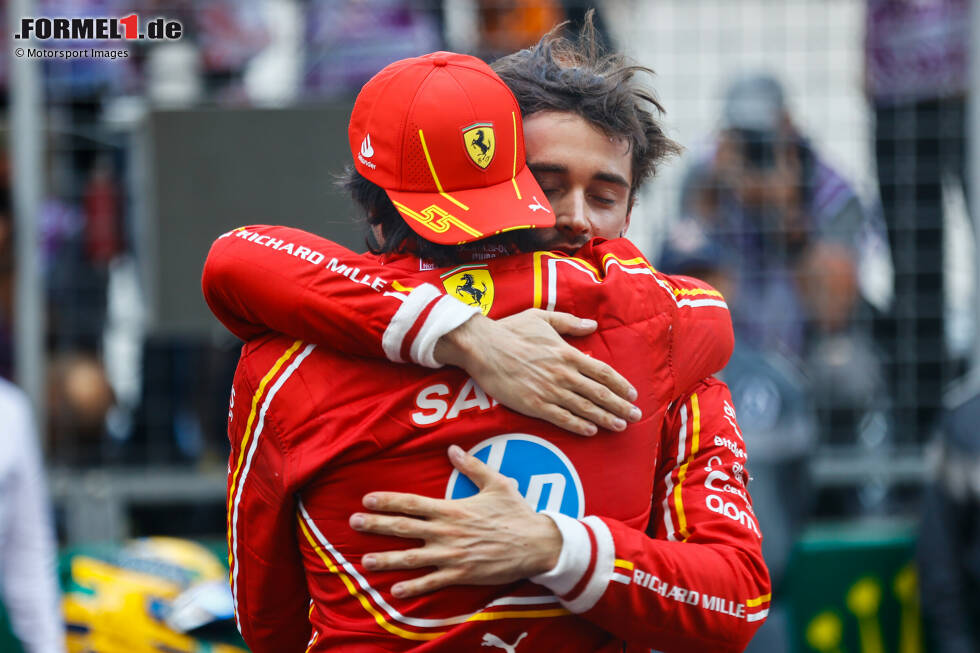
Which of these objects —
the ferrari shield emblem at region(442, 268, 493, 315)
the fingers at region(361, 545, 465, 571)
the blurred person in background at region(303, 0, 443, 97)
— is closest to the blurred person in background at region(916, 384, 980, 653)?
the blurred person in background at region(303, 0, 443, 97)

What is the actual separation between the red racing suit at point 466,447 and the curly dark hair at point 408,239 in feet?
0.09

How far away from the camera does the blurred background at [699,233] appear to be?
4516mm

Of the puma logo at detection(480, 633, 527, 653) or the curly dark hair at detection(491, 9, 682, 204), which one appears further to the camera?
the curly dark hair at detection(491, 9, 682, 204)

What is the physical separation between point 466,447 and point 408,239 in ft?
1.16

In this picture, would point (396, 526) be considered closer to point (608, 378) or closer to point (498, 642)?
point (498, 642)

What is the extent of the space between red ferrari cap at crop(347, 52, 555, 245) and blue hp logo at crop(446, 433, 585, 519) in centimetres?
31

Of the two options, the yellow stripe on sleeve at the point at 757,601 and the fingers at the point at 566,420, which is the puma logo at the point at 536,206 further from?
the yellow stripe on sleeve at the point at 757,601

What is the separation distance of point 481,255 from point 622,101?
0.44 meters

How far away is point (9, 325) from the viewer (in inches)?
182

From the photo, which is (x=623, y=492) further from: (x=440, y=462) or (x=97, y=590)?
(x=97, y=590)

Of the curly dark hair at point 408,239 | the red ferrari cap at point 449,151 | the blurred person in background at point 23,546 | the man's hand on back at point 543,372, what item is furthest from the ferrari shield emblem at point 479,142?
the blurred person in background at point 23,546

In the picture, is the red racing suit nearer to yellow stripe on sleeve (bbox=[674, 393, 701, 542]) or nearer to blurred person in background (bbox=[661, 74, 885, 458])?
yellow stripe on sleeve (bbox=[674, 393, 701, 542])

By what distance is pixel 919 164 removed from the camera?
500 cm

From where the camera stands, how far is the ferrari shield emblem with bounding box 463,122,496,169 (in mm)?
1752
